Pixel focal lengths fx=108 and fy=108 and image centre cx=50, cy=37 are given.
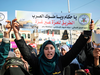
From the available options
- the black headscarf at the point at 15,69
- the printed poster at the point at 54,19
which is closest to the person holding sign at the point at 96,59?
the black headscarf at the point at 15,69

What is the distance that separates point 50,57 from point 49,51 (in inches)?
3.4

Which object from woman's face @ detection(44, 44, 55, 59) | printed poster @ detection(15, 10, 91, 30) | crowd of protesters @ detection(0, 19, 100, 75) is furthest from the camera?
printed poster @ detection(15, 10, 91, 30)

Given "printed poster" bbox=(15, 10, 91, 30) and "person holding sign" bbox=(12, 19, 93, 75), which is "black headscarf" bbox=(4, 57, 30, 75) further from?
"printed poster" bbox=(15, 10, 91, 30)

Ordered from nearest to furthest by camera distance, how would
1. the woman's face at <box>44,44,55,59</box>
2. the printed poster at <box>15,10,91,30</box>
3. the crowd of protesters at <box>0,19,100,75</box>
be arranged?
the crowd of protesters at <box>0,19,100,75</box>, the woman's face at <box>44,44,55,59</box>, the printed poster at <box>15,10,91,30</box>

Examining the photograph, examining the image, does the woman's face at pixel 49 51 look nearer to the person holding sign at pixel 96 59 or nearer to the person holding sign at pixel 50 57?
the person holding sign at pixel 50 57

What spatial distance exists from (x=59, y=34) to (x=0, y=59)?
5066cm

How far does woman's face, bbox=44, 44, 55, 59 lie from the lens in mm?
1521

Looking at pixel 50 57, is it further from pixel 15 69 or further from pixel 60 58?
pixel 15 69

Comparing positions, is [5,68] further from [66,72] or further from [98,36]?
[98,36]

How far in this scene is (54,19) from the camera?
373 cm

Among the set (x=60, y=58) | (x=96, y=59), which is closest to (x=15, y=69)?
(x=60, y=58)

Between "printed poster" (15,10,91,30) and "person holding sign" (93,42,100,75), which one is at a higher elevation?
"printed poster" (15,10,91,30)

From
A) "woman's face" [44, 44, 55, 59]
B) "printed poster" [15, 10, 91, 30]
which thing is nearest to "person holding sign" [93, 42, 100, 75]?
"woman's face" [44, 44, 55, 59]

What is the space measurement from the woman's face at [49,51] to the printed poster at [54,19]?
1723 millimetres
